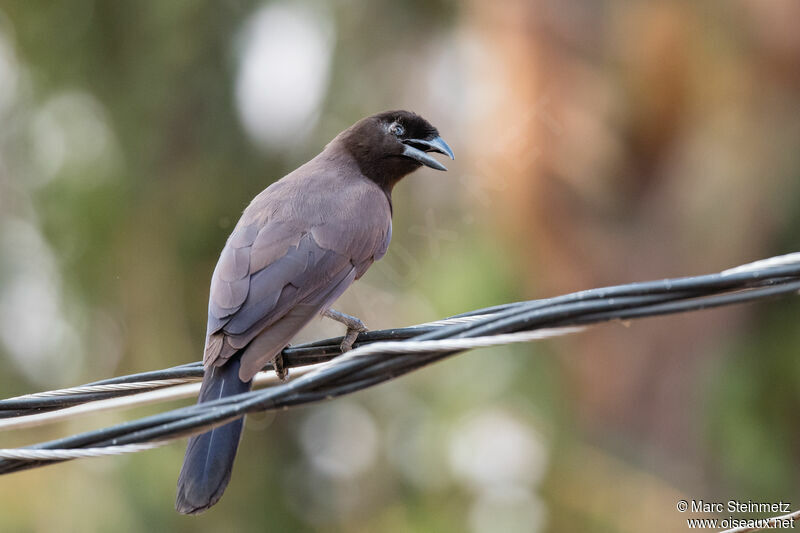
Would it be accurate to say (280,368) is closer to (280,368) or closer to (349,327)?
(280,368)

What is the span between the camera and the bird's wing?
150 inches

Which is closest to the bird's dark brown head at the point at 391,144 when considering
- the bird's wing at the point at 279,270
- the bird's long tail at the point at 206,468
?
the bird's wing at the point at 279,270

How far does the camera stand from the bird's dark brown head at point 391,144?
18.1 feet

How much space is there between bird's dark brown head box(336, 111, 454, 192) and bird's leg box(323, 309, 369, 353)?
121 cm

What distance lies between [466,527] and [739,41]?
17.5ft

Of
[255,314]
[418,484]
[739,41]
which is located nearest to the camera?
[255,314]

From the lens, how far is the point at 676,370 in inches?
364

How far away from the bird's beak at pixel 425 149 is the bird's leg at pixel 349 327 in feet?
3.99

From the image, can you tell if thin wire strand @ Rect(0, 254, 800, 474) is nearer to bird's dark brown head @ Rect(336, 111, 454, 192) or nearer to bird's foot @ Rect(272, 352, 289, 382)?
bird's foot @ Rect(272, 352, 289, 382)

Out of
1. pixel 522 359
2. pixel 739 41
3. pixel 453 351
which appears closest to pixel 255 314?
pixel 453 351

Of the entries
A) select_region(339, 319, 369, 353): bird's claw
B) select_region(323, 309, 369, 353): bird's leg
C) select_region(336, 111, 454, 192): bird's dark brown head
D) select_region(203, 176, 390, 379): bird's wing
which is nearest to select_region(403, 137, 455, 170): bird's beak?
select_region(336, 111, 454, 192): bird's dark brown head

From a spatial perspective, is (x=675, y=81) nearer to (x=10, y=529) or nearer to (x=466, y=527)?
(x=466, y=527)

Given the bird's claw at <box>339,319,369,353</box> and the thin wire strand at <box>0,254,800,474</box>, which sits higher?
the thin wire strand at <box>0,254,800,474</box>

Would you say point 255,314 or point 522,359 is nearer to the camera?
point 255,314
